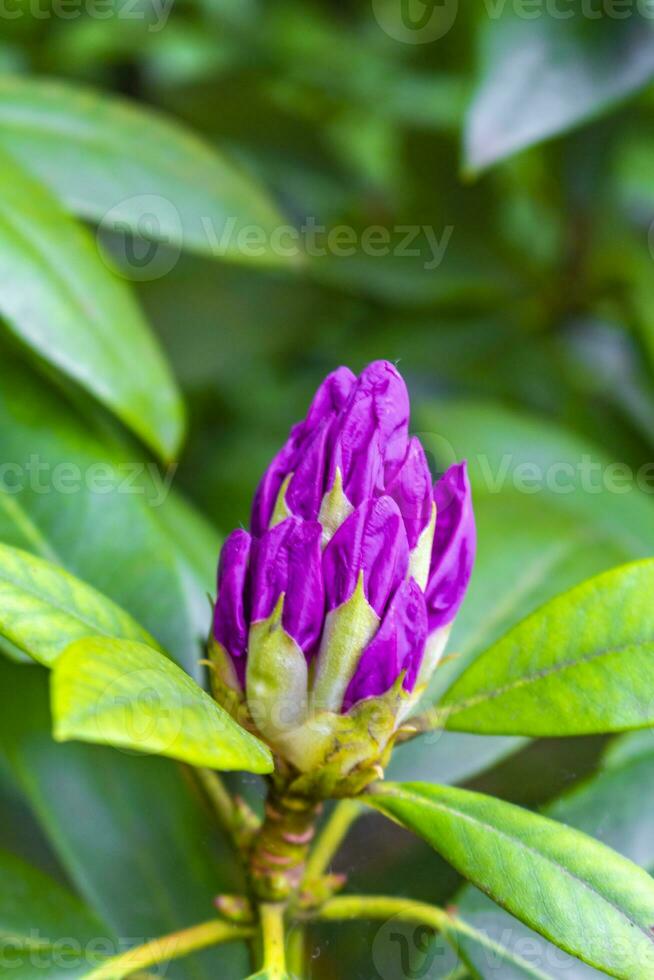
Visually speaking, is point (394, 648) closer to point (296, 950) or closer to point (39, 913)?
point (296, 950)

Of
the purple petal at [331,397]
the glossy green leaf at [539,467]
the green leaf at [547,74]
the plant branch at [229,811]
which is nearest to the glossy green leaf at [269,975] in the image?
the plant branch at [229,811]

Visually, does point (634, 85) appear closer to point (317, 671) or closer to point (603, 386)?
point (603, 386)

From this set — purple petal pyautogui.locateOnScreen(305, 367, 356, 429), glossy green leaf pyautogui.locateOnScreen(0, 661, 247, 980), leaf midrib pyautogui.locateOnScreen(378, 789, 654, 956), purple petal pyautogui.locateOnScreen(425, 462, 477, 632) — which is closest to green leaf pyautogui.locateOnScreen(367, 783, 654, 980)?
leaf midrib pyautogui.locateOnScreen(378, 789, 654, 956)

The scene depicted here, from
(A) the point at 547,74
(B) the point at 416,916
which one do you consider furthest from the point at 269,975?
(A) the point at 547,74

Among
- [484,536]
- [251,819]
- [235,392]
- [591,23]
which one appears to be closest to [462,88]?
[591,23]

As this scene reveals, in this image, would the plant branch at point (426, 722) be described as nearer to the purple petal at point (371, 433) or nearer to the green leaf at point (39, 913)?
the purple petal at point (371, 433)

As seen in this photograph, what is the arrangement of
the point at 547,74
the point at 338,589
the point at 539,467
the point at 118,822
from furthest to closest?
the point at 539,467
the point at 547,74
the point at 118,822
the point at 338,589

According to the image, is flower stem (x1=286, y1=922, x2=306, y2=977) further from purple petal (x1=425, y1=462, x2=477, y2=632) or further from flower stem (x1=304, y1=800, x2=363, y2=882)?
purple petal (x1=425, y1=462, x2=477, y2=632)
